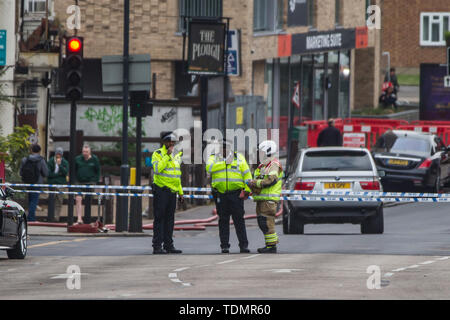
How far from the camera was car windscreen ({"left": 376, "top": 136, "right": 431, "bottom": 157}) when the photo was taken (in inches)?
1229

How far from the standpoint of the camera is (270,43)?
44688mm

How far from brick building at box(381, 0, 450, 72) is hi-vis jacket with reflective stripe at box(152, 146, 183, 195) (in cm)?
5502

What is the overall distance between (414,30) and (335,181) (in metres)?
53.1

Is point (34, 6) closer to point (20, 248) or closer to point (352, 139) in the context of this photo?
point (352, 139)

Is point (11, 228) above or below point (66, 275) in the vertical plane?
above

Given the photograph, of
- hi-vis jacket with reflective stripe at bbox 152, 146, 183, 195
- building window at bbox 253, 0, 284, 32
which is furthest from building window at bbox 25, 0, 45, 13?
hi-vis jacket with reflective stripe at bbox 152, 146, 183, 195

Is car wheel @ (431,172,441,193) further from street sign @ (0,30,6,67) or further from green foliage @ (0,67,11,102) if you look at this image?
street sign @ (0,30,6,67)

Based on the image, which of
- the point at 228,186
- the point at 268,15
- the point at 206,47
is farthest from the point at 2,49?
the point at 268,15

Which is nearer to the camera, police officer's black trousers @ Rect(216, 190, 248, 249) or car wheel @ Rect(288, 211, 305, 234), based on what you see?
police officer's black trousers @ Rect(216, 190, 248, 249)

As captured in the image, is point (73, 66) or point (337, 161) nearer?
point (337, 161)

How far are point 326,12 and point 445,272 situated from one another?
117ft

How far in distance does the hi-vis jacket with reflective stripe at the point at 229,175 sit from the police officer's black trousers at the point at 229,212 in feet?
0.35

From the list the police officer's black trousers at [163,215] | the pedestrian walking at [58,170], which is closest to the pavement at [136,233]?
the pedestrian walking at [58,170]
